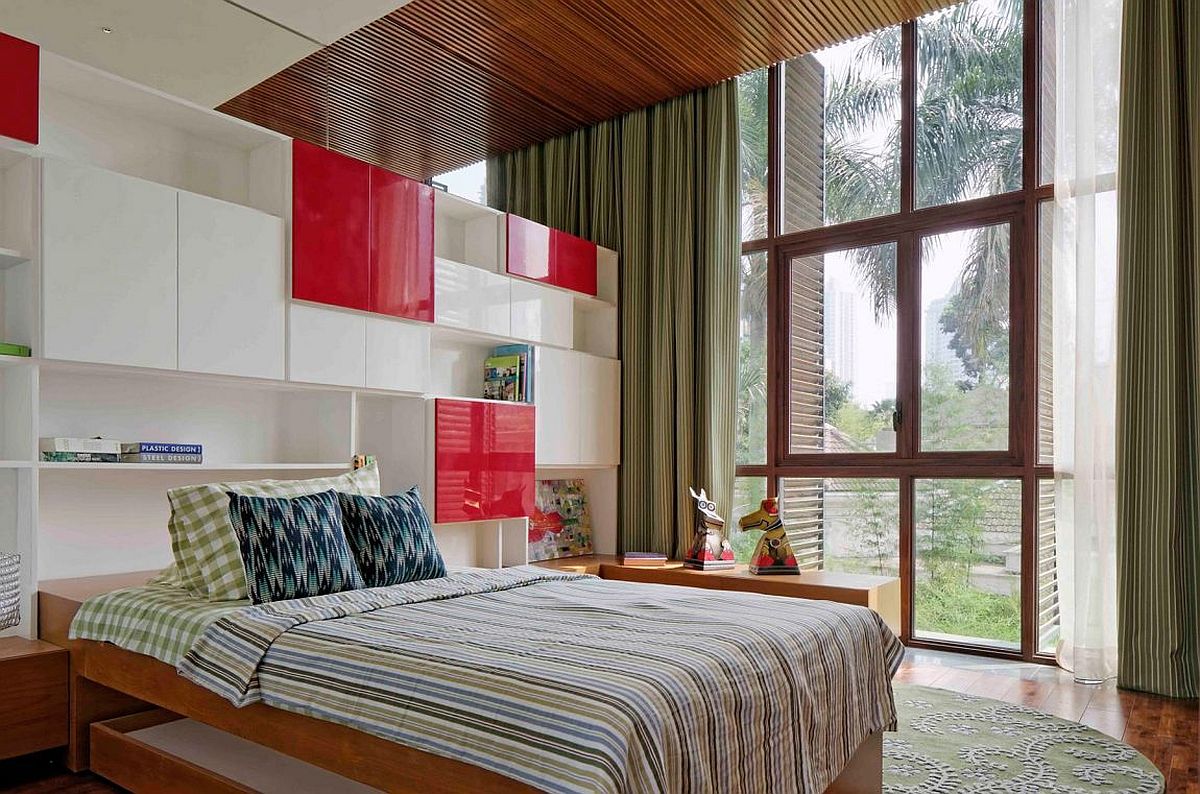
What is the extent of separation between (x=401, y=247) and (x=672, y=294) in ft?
5.63

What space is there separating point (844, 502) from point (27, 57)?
150 inches

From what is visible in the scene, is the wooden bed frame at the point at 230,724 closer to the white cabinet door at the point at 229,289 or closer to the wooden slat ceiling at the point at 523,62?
the white cabinet door at the point at 229,289

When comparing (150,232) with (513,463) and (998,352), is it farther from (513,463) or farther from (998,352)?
(998,352)

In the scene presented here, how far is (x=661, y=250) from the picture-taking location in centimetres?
497

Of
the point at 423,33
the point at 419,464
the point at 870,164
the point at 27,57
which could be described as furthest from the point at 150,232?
the point at 870,164

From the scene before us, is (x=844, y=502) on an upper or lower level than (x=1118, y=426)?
lower

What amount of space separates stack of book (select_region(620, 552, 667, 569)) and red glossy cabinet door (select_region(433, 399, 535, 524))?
24.2 inches

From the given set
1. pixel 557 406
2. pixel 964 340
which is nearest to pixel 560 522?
pixel 557 406

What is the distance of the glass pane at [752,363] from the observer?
482cm

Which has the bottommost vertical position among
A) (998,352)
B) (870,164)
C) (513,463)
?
(513,463)

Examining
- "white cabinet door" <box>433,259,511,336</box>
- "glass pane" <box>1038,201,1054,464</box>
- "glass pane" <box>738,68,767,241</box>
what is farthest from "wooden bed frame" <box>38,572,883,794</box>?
"glass pane" <box>738,68,767,241</box>

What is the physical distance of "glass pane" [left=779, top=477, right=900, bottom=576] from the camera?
440cm

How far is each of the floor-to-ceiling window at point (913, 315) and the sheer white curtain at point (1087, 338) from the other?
188mm

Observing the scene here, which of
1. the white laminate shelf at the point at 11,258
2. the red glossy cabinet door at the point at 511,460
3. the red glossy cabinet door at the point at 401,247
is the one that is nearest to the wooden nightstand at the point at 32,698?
the white laminate shelf at the point at 11,258
